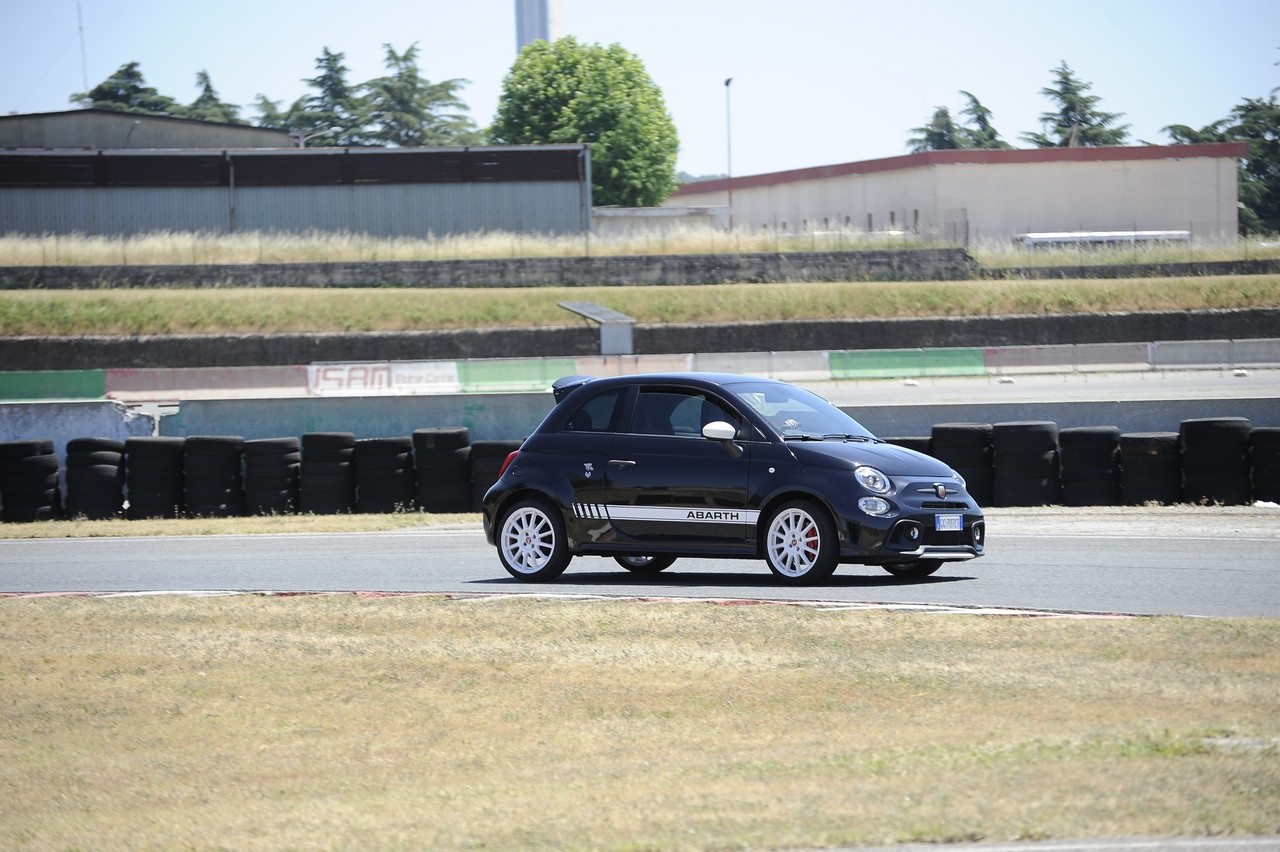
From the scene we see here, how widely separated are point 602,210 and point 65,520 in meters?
51.1

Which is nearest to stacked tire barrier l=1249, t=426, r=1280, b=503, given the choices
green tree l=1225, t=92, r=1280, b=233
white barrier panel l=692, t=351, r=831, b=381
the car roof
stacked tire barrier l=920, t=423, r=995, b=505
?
stacked tire barrier l=920, t=423, r=995, b=505

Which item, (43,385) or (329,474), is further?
(43,385)

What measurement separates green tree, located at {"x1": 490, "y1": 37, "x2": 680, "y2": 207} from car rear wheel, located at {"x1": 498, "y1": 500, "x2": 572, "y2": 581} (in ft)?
249

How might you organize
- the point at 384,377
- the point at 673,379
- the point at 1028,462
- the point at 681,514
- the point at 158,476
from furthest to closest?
the point at 384,377 → the point at 158,476 → the point at 1028,462 → the point at 673,379 → the point at 681,514

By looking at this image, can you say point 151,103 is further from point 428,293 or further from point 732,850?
point 732,850

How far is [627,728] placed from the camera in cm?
732

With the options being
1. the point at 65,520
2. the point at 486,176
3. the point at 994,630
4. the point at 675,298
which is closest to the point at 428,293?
the point at 675,298

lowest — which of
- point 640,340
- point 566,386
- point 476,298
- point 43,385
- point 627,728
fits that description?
point 627,728

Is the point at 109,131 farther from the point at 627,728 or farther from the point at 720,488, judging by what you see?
the point at 627,728

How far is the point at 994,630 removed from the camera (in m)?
9.11

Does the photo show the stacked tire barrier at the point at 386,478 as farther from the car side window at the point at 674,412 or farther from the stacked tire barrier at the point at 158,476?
the car side window at the point at 674,412

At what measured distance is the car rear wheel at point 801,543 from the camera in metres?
11.2

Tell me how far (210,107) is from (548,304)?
3122 inches

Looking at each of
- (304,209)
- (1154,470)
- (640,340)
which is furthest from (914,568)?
(304,209)
